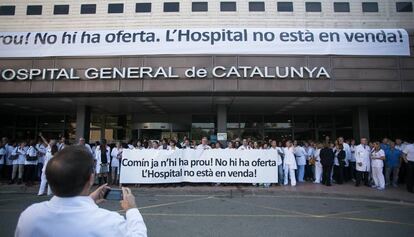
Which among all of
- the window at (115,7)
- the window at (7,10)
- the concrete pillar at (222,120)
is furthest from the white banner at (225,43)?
the window at (7,10)

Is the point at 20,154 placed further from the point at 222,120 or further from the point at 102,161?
the point at 222,120

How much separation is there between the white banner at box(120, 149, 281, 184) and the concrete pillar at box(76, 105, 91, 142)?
5765 mm

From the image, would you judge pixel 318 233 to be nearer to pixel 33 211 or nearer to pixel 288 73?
pixel 33 211

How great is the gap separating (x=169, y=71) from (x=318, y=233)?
10.2 m

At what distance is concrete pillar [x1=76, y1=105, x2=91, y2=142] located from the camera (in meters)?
17.1

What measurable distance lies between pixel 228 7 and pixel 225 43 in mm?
13417

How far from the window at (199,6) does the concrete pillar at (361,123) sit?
15.3 metres

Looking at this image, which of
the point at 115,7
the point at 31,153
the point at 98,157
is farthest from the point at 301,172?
the point at 115,7

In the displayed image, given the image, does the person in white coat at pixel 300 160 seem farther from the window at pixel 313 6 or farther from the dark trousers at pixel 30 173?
the window at pixel 313 6

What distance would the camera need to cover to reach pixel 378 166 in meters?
12.7

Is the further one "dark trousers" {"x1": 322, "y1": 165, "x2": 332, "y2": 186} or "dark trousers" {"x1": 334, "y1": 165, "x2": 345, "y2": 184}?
"dark trousers" {"x1": 334, "y1": 165, "x2": 345, "y2": 184}

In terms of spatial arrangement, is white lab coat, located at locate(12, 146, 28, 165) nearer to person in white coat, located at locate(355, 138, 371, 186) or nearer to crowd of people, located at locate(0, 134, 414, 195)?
crowd of people, located at locate(0, 134, 414, 195)

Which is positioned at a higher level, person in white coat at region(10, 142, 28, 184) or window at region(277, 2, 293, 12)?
window at region(277, 2, 293, 12)

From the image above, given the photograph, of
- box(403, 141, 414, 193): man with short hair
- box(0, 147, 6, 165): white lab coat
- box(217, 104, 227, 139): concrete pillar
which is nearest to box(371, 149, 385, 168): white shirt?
box(403, 141, 414, 193): man with short hair
